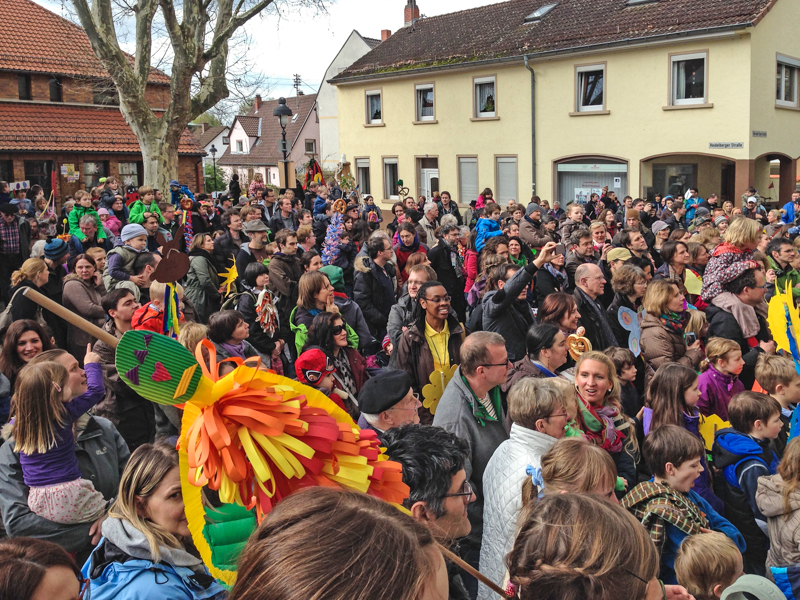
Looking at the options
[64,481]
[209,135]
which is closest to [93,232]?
[64,481]

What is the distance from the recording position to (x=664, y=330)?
18.3 ft

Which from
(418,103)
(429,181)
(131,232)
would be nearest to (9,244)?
(131,232)

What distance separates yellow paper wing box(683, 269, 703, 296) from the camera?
743cm

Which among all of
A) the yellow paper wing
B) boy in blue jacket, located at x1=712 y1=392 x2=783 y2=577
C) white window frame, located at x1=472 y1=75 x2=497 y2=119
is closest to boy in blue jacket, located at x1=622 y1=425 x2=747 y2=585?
boy in blue jacket, located at x1=712 y1=392 x2=783 y2=577

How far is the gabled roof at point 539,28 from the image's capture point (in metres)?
20.7

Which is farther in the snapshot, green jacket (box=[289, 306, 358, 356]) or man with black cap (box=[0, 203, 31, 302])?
man with black cap (box=[0, 203, 31, 302])

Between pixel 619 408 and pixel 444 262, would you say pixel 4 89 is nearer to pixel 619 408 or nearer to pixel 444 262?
pixel 444 262

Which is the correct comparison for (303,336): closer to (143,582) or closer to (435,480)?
(435,480)

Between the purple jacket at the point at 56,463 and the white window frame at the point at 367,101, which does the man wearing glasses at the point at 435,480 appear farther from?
the white window frame at the point at 367,101

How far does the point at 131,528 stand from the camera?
2.46 meters

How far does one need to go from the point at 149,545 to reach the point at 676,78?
22158 mm

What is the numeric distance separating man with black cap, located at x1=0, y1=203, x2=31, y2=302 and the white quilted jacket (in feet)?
29.0

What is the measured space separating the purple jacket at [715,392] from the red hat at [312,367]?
8.15ft

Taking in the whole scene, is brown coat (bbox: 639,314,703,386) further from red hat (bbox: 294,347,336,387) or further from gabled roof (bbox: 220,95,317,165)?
gabled roof (bbox: 220,95,317,165)
